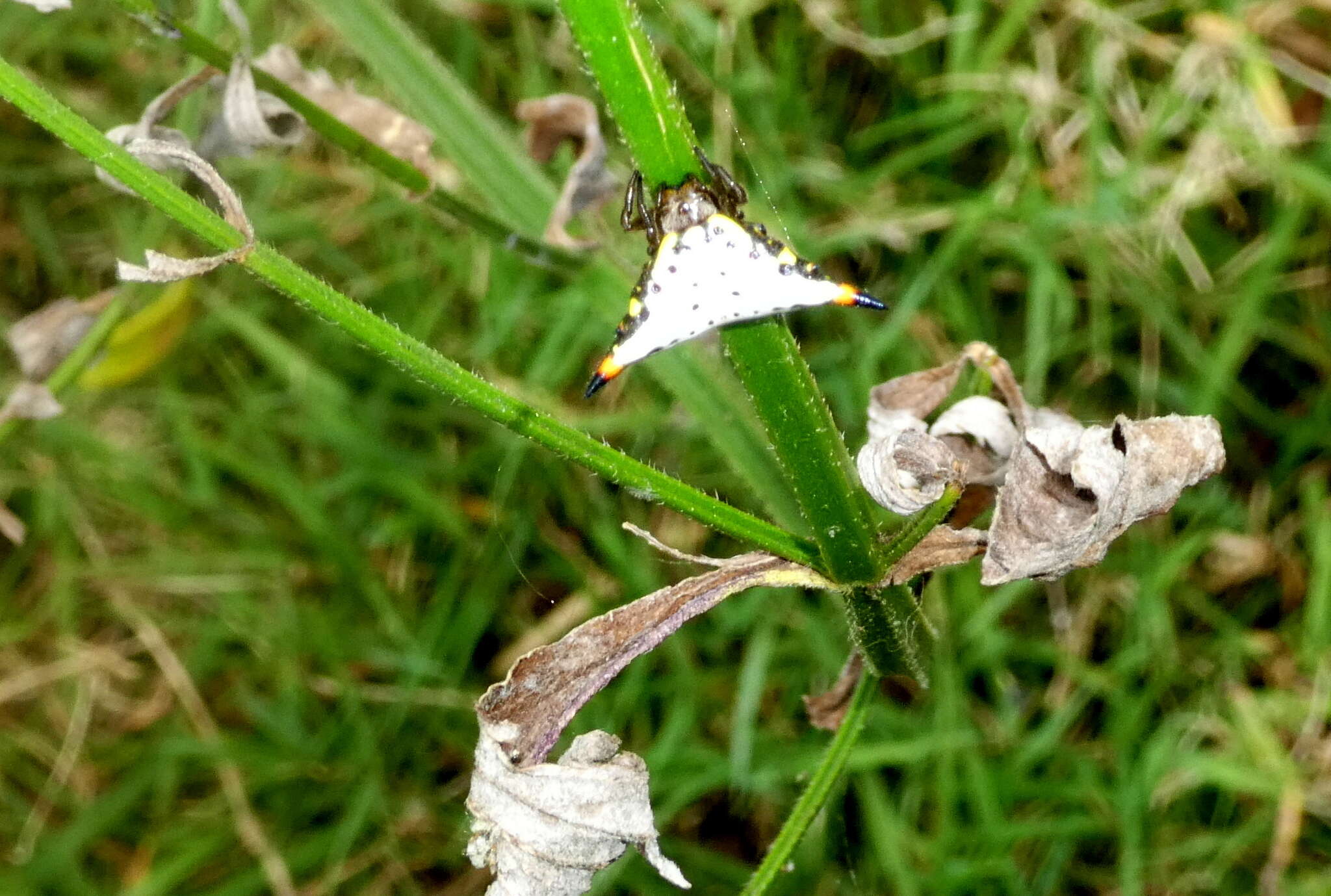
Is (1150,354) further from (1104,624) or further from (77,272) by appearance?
(77,272)

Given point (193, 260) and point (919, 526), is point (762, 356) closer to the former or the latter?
point (919, 526)

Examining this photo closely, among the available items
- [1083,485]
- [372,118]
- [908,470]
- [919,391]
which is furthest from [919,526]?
[372,118]

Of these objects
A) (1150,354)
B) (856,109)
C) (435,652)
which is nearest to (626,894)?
(435,652)

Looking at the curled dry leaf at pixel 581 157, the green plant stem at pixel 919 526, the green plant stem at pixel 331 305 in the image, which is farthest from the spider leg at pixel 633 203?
the green plant stem at pixel 919 526

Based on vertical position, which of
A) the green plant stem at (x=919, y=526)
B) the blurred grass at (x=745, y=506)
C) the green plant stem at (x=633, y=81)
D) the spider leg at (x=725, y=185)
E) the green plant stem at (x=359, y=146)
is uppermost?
the green plant stem at (x=633, y=81)

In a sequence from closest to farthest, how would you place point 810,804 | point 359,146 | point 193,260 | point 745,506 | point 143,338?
point 193,260
point 810,804
point 359,146
point 143,338
point 745,506

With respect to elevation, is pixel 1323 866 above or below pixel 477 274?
below

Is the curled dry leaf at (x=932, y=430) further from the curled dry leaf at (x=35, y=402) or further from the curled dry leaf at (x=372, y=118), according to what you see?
the curled dry leaf at (x=35, y=402)
